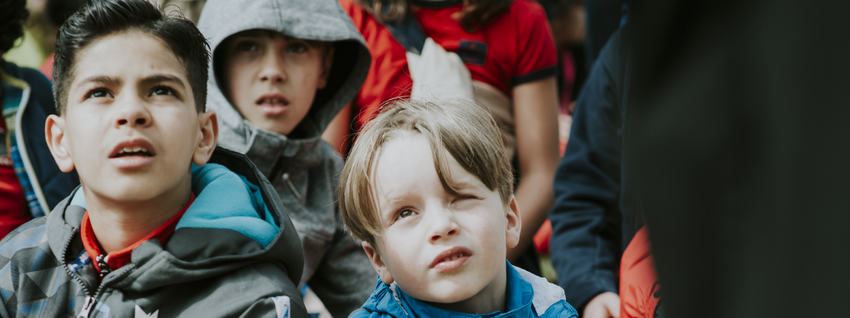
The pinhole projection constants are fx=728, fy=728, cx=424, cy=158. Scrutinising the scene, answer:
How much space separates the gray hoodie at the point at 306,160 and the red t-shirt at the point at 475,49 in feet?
0.79

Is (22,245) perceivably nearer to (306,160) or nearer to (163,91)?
(163,91)

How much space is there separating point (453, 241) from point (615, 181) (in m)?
0.79

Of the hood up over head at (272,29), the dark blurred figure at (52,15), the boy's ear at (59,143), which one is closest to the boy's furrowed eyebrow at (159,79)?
the boy's ear at (59,143)

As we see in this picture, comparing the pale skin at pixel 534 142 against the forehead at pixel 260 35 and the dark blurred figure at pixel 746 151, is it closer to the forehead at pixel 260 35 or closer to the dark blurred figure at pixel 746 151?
the forehead at pixel 260 35

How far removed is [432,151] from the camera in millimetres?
1467

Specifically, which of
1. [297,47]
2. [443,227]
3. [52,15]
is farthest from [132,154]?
[52,15]

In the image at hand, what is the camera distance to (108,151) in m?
1.54

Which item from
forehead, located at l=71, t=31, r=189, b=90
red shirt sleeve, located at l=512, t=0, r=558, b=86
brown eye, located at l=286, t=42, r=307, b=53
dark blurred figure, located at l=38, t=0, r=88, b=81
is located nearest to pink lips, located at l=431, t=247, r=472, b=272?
forehead, located at l=71, t=31, r=189, b=90

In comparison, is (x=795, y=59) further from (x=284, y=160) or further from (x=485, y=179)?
(x=284, y=160)

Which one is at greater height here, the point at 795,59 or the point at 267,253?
the point at 795,59

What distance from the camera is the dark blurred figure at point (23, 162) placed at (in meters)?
2.12

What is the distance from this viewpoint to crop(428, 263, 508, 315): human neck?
1540mm

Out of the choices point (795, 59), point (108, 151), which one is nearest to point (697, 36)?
point (795, 59)

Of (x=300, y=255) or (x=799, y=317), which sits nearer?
(x=799, y=317)
